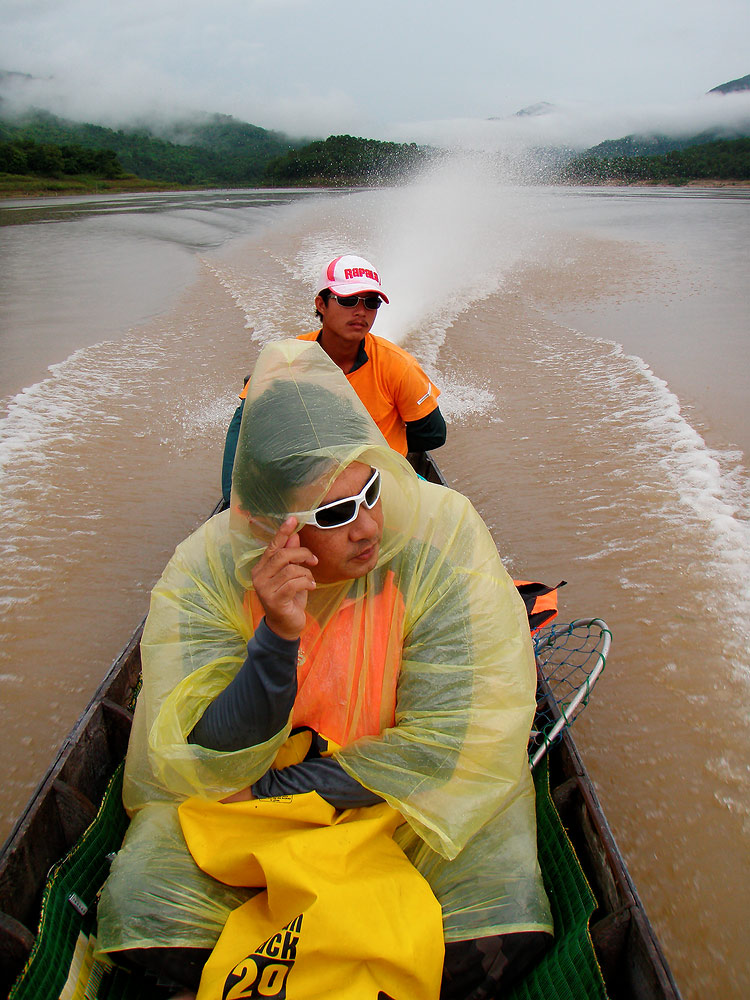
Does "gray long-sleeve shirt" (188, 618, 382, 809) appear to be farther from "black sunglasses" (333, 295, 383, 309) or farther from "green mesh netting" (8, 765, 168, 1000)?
"black sunglasses" (333, 295, 383, 309)

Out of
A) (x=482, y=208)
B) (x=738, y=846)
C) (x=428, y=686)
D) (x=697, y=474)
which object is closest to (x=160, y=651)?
(x=428, y=686)

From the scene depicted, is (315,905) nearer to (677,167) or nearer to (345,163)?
(345,163)

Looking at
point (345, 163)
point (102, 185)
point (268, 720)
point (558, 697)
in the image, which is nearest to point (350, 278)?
point (558, 697)

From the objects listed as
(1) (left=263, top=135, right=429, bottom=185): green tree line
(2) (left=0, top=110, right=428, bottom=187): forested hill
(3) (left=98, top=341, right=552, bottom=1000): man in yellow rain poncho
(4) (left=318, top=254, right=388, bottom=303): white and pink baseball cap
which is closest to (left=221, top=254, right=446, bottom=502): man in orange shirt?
(4) (left=318, top=254, right=388, bottom=303): white and pink baseball cap

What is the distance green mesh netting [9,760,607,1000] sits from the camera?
5.78ft

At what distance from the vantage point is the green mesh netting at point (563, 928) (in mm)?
1736

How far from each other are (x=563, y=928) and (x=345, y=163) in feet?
177

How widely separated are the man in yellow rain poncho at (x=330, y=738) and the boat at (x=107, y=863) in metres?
0.21

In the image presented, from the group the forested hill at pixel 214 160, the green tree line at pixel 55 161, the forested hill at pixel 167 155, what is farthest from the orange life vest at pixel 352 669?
the forested hill at pixel 167 155

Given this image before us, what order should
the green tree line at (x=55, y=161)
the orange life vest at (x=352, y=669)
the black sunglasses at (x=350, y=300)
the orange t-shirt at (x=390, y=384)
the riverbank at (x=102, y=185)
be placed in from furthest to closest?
the green tree line at (x=55, y=161)
the riverbank at (x=102, y=185)
the orange t-shirt at (x=390, y=384)
the black sunglasses at (x=350, y=300)
the orange life vest at (x=352, y=669)

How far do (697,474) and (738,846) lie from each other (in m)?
3.62

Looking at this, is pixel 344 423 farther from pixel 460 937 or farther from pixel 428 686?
pixel 460 937

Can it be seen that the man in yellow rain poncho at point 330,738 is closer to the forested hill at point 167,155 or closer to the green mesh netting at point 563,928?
the green mesh netting at point 563,928

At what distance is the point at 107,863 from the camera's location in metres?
2.25
